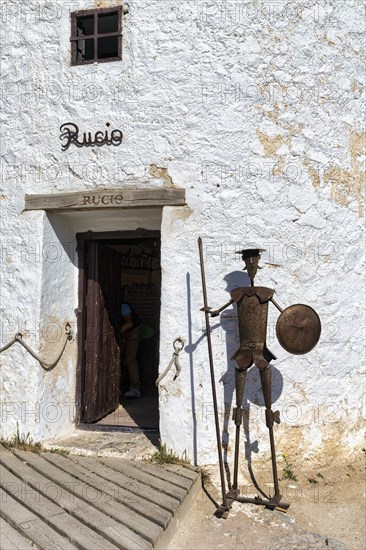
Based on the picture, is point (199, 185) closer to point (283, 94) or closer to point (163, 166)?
point (163, 166)

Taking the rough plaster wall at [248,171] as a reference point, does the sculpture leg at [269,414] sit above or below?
below

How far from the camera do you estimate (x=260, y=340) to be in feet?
13.0

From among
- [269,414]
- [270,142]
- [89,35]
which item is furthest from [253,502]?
[89,35]

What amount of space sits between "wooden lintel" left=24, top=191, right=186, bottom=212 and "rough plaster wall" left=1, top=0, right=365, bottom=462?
3.9 inches

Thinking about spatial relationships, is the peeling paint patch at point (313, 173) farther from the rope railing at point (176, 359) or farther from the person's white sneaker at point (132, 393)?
the person's white sneaker at point (132, 393)

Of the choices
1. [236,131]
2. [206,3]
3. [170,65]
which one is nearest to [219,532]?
[236,131]

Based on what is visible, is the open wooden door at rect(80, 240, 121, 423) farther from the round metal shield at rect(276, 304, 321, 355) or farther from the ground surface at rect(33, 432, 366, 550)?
the round metal shield at rect(276, 304, 321, 355)

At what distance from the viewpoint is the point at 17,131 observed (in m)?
5.06

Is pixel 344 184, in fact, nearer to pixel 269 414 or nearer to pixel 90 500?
pixel 269 414

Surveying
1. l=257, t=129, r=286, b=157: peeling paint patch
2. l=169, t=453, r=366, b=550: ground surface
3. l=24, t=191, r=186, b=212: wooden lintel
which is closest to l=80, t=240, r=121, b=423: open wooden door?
l=24, t=191, r=186, b=212: wooden lintel

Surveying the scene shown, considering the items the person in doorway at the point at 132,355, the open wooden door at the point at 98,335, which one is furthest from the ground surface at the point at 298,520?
the person in doorway at the point at 132,355

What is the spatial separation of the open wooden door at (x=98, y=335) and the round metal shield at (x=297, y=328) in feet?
8.20

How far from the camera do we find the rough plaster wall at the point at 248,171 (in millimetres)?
4566

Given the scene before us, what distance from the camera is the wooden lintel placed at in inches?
183
